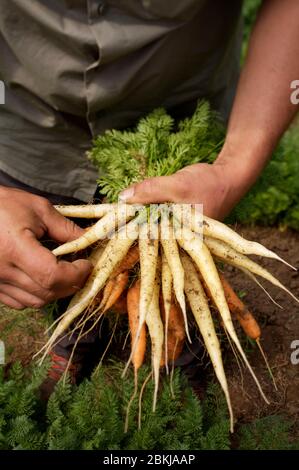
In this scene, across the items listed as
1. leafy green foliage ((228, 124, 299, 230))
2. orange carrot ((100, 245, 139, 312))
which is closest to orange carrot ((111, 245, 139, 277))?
orange carrot ((100, 245, 139, 312))

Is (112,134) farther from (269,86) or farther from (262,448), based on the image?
(262,448)

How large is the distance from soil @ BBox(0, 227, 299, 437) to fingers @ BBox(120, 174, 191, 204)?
39.2 inches

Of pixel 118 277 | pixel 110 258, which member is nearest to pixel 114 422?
pixel 118 277

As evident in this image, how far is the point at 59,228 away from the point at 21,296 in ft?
0.85

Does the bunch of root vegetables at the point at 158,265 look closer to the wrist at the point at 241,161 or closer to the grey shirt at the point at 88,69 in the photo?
the wrist at the point at 241,161

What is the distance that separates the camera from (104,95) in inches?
79.0

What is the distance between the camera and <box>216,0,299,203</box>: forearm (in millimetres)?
1938

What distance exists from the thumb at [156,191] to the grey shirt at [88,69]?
0.46 metres

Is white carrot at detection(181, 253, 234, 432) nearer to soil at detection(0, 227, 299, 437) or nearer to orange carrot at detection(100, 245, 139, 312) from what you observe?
orange carrot at detection(100, 245, 139, 312)

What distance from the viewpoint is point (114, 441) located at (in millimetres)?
2068

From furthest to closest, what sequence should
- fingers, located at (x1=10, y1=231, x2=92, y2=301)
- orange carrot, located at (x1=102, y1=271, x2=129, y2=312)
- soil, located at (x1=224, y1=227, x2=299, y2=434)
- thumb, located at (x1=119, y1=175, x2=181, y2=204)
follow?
soil, located at (x1=224, y1=227, x2=299, y2=434)
orange carrot, located at (x1=102, y1=271, x2=129, y2=312)
thumb, located at (x1=119, y1=175, x2=181, y2=204)
fingers, located at (x1=10, y1=231, x2=92, y2=301)

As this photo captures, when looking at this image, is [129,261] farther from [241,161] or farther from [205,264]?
[241,161]

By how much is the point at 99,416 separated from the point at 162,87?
1.31m

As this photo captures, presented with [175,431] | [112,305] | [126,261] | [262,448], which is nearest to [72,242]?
[126,261]
